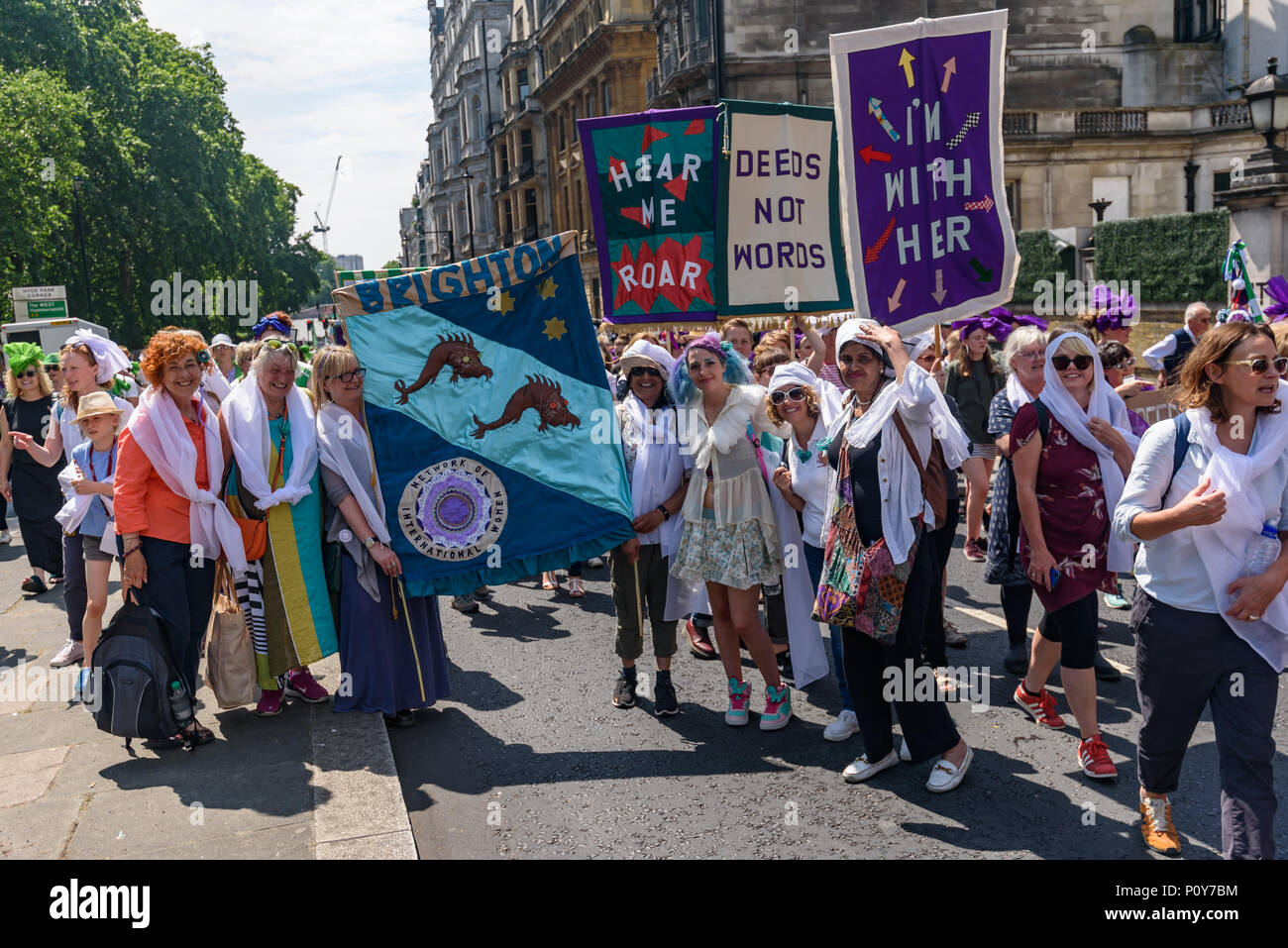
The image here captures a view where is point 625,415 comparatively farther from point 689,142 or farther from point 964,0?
point 964,0

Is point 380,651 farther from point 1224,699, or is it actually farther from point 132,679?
point 1224,699

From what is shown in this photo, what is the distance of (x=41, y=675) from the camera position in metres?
6.67

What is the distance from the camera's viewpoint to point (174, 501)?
206 inches

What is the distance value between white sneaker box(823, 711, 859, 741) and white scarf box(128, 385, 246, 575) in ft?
9.78

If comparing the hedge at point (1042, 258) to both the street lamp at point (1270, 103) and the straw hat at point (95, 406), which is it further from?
the straw hat at point (95, 406)

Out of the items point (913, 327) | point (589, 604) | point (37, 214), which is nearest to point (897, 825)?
point (913, 327)

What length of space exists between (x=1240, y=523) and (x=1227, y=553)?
4.2 inches

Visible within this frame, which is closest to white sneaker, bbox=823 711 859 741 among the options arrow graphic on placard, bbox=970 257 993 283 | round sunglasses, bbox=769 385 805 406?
round sunglasses, bbox=769 385 805 406

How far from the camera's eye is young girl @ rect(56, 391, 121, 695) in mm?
5961

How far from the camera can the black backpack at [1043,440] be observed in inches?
138

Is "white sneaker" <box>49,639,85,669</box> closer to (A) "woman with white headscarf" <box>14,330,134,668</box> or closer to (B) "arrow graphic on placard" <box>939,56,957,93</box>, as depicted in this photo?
(A) "woman with white headscarf" <box>14,330,134,668</box>

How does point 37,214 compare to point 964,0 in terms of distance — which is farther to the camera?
point 964,0
